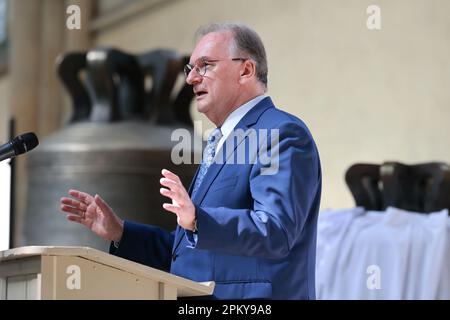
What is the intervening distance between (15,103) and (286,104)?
467 centimetres

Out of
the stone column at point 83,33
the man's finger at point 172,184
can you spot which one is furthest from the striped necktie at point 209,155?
the stone column at point 83,33

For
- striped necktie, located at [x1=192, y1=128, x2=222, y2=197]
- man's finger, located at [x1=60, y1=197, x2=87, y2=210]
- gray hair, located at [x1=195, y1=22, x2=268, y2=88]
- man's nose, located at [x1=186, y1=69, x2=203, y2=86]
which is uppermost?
gray hair, located at [x1=195, y1=22, x2=268, y2=88]

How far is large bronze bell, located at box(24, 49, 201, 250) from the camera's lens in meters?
6.56

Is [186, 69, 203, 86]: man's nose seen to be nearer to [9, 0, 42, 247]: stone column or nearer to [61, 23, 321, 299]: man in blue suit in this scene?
[61, 23, 321, 299]: man in blue suit

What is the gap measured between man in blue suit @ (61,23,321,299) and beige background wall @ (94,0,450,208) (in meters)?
5.14

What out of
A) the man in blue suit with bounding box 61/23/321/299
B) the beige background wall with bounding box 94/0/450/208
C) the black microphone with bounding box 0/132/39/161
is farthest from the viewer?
the beige background wall with bounding box 94/0/450/208

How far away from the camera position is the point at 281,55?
917cm

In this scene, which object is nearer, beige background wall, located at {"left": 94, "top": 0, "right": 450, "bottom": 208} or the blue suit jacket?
the blue suit jacket

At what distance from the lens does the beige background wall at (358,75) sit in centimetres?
766

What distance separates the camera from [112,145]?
22.1 feet

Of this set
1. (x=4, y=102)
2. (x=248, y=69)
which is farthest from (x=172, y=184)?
(x=4, y=102)

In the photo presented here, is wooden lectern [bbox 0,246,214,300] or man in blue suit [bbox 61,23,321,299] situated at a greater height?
man in blue suit [bbox 61,23,321,299]

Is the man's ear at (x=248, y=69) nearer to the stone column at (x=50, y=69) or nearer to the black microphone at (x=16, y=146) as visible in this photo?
the black microphone at (x=16, y=146)

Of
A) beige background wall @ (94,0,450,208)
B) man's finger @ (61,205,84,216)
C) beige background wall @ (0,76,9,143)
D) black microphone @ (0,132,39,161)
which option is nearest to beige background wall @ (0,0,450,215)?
beige background wall @ (94,0,450,208)
